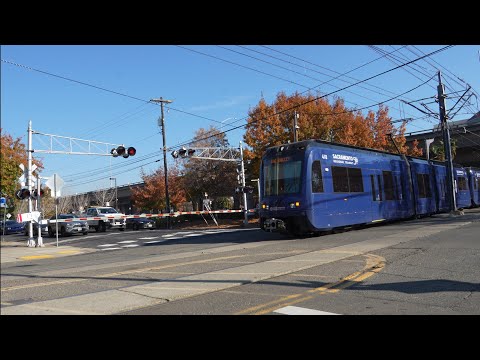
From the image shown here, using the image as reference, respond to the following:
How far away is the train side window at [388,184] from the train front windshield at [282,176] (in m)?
6.69

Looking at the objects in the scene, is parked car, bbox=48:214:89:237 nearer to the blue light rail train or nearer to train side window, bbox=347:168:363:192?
the blue light rail train

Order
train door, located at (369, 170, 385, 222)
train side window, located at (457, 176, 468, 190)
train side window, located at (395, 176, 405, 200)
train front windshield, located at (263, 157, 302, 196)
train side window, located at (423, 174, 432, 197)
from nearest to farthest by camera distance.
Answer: train front windshield, located at (263, 157, 302, 196) → train door, located at (369, 170, 385, 222) → train side window, located at (395, 176, 405, 200) → train side window, located at (423, 174, 432, 197) → train side window, located at (457, 176, 468, 190)

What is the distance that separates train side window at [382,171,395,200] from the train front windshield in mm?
6689

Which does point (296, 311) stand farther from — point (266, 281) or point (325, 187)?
point (325, 187)

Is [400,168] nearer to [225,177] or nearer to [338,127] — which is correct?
[338,127]

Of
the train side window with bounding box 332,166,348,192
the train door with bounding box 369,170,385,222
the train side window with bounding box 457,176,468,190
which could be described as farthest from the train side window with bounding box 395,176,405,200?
the train side window with bounding box 457,176,468,190

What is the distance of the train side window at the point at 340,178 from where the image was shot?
56.6 ft

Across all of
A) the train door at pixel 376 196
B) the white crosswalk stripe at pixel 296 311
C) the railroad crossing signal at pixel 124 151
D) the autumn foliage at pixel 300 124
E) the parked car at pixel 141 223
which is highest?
the autumn foliage at pixel 300 124

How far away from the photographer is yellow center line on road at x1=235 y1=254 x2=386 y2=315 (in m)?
6.42

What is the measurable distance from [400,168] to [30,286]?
19.4m

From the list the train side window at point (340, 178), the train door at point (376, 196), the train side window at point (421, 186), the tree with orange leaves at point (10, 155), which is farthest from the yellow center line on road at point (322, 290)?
the train side window at point (421, 186)

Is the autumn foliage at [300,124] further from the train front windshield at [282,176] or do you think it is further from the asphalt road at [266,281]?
the asphalt road at [266,281]

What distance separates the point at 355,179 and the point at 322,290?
11.6m
